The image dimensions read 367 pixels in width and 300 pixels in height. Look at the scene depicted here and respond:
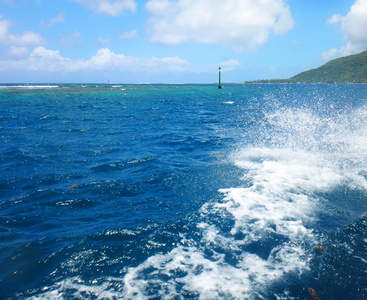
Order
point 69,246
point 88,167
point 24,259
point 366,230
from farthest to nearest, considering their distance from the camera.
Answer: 1. point 88,167
2. point 366,230
3. point 69,246
4. point 24,259

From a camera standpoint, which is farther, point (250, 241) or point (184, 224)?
point (184, 224)

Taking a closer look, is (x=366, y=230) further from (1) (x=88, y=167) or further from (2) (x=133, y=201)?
(1) (x=88, y=167)

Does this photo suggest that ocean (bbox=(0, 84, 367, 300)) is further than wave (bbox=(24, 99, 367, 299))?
Yes

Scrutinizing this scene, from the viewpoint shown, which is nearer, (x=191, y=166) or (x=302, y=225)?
(x=302, y=225)

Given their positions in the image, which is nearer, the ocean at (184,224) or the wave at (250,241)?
the wave at (250,241)

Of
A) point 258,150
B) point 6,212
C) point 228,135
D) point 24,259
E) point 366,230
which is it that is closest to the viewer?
point 24,259

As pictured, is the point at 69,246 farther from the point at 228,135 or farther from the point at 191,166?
the point at 228,135

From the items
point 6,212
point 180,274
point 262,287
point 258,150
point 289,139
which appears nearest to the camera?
point 262,287

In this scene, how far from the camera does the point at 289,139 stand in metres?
19.9

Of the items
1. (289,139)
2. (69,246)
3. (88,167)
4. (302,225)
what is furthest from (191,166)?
(289,139)

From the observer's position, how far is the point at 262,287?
5297 millimetres

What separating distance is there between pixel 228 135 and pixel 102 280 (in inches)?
760

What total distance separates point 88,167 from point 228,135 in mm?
14364

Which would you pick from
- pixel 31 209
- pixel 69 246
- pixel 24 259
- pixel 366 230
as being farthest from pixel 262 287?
pixel 31 209
